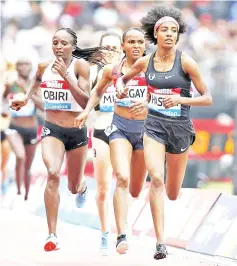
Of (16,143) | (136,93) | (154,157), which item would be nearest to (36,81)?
(136,93)

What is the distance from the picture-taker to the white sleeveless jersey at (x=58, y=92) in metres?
9.86

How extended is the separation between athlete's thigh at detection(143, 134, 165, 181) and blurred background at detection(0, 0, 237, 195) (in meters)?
6.43

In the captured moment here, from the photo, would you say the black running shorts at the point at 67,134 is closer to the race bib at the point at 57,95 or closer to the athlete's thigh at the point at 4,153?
the race bib at the point at 57,95

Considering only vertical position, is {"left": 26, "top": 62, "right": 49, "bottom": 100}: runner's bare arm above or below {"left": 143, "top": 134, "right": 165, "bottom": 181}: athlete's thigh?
above

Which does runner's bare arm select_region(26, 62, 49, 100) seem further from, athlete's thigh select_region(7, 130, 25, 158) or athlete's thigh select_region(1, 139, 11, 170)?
athlete's thigh select_region(1, 139, 11, 170)

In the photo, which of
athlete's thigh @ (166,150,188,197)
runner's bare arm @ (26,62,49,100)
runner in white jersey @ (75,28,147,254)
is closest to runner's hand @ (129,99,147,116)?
runner in white jersey @ (75,28,147,254)

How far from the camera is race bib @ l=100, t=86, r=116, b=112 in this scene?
1075 cm

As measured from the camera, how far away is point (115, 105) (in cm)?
1020

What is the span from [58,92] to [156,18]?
1185 millimetres

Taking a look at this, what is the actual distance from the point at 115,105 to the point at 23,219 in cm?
385

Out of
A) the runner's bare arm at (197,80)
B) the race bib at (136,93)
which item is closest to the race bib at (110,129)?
the race bib at (136,93)

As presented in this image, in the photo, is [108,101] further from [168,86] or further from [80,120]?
[168,86]

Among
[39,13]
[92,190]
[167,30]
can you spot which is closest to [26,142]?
[92,190]

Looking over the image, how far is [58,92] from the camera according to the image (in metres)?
→ 9.87
